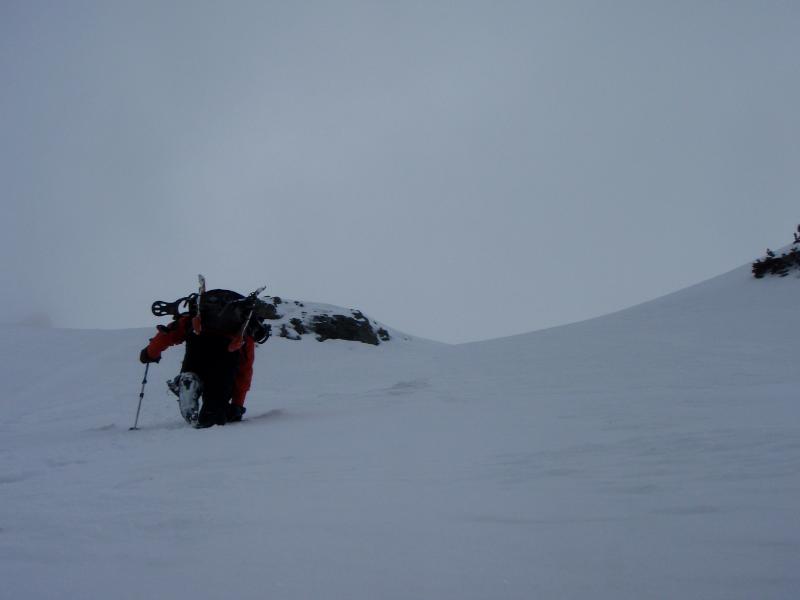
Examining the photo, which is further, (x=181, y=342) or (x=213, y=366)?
(x=181, y=342)

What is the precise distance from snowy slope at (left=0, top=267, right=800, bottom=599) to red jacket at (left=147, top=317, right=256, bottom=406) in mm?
355

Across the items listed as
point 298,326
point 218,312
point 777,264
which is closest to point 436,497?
point 218,312

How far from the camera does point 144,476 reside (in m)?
3.19

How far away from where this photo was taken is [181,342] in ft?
19.8

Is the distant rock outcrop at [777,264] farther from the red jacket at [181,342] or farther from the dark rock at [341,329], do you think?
the red jacket at [181,342]

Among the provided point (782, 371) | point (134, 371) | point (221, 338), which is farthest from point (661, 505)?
→ point (134, 371)

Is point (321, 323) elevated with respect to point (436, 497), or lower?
elevated

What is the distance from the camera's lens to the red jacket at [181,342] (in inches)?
234

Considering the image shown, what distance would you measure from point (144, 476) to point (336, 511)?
56.9 inches

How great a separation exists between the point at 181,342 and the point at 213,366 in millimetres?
475

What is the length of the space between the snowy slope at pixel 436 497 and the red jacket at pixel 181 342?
355 millimetres

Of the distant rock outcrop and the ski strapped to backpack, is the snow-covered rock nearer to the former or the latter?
the ski strapped to backpack

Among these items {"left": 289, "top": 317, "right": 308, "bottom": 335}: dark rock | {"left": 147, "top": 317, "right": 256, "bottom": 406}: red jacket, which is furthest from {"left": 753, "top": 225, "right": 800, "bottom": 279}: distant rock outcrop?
{"left": 147, "top": 317, "right": 256, "bottom": 406}: red jacket

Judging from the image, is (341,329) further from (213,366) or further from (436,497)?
(436,497)
